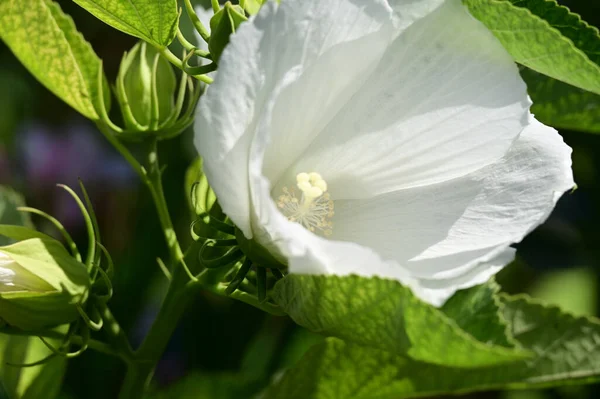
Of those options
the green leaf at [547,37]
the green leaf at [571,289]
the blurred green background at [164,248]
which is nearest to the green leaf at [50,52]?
the green leaf at [547,37]

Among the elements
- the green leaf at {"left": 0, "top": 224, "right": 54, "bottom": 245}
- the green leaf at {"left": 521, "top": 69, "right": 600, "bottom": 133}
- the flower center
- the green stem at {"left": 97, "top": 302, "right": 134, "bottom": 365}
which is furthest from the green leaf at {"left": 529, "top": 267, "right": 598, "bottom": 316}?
the green leaf at {"left": 0, "top": 224, "right": 54, "bottom": 245}

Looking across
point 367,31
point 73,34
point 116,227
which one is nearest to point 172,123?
point 73,34

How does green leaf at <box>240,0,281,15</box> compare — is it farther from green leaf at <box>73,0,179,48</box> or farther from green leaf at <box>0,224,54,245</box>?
green leaf at <box>0,224,54,245</box>

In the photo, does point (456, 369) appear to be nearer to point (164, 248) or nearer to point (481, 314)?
point (481, 314)

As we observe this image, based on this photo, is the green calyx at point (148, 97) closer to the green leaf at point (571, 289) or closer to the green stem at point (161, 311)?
the green stem at point (161, 311)

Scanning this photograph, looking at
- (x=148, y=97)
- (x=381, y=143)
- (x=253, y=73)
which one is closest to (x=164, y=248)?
(x=148, y=97)
